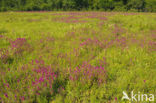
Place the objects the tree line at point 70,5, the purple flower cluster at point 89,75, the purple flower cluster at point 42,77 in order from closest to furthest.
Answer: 1. the purple flower cluster at point 42,77
2. the purple flower cluster at point 89,75
3. the tree line at point 70,5

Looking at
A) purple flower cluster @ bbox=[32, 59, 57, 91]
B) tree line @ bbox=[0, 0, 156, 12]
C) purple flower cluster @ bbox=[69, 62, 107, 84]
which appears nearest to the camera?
purple flower cluster @ bbox=[32, 59, 57, 91]

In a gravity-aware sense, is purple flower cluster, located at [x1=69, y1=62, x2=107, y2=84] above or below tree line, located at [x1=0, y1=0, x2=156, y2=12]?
below

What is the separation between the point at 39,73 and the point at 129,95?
2.44 m

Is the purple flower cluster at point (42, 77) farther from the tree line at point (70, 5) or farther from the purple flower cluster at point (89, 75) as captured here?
the tree line at point (70, 5)

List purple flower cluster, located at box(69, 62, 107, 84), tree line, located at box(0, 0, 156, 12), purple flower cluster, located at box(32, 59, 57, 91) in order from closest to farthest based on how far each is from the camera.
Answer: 1. purple flower cluster, located at box(32, 59, 57, 91)
2. purple flower cluster, located at box(69, 62, 107, 84)
3. tree line, located at box(0, 0, 156, 12)

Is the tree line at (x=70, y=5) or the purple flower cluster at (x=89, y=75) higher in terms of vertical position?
the tree line at (x=70, y=5)

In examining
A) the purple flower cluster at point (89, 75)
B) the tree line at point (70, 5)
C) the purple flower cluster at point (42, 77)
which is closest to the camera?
the purple flower cluster at point (42, 77)

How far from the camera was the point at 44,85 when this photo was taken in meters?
2.70

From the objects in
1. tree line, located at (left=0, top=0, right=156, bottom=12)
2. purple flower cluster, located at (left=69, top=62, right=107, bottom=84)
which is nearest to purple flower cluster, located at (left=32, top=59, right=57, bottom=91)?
purple flower cluster, located at (left=69, top=62, right=107, bottom=84)

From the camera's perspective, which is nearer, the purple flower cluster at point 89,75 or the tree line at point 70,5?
the purple flower cluster at point 89,75

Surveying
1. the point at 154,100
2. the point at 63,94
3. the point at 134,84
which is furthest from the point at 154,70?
the point at 63,94

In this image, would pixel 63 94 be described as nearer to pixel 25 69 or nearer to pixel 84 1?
pixel 25 69

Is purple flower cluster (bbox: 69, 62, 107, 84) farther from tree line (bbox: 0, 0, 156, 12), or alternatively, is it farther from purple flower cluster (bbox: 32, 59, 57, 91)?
tree line (bbox: 0, 0, 156, 12)

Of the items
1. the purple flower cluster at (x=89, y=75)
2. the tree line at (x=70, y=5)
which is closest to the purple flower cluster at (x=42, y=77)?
the purple flower cluster at (x=89, y=75)
